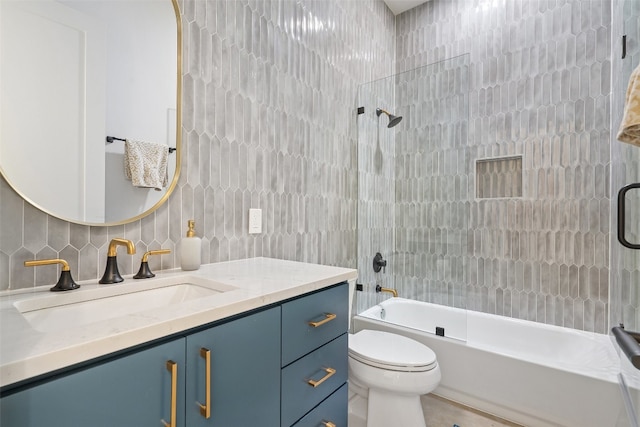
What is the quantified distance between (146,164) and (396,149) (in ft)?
6.69

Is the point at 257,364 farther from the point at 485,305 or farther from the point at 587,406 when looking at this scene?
the point at 485,305

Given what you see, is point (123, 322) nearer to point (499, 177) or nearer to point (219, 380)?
point (219, 380)

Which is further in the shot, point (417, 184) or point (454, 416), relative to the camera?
point (417, 184)

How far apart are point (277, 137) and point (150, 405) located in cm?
135

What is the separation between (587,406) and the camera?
1.54 metres

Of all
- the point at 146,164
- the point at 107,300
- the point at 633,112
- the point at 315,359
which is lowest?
the point at 315,359

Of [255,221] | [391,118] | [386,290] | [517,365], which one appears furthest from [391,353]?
[391,118]

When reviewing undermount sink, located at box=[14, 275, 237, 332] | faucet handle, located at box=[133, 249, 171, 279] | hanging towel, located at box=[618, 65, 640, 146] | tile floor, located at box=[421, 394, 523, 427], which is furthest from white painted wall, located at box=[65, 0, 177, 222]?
tile floor, located at box=[421, 394, 523, 427]

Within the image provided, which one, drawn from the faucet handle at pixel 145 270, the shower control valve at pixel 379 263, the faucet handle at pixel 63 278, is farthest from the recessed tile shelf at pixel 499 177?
the faucet handle at pixel 63 278

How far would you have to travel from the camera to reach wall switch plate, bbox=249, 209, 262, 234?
58.6 inches

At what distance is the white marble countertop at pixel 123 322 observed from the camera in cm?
45

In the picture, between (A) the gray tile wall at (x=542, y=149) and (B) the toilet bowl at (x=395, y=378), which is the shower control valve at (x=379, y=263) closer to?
(A) the gray tile wall at (x=542, y=149)

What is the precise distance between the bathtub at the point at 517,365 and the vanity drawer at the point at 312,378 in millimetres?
1127

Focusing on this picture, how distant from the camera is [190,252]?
1.15 m
